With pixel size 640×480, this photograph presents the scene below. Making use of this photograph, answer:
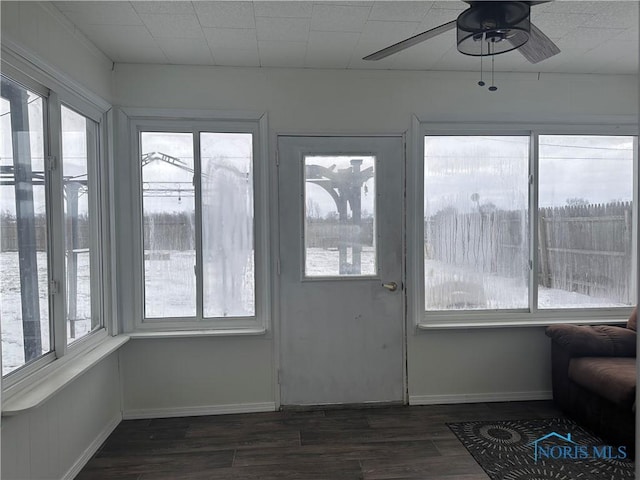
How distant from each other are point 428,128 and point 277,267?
1.60 m

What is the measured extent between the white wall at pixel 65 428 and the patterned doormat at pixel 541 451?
2346 millimetres

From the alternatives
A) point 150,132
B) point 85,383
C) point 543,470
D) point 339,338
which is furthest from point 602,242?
point 85,383

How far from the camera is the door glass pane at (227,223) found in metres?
3.19

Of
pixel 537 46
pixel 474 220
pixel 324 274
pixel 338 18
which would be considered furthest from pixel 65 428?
pixel 537 46

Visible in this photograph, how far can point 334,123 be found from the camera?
10.6ft

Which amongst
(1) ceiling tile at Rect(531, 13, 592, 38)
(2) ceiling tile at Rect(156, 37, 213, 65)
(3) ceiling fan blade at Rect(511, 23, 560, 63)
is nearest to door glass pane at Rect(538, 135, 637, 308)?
(1) ceiling tile at Rect(531, 13, 592, 38)

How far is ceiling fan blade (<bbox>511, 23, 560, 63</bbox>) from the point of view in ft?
6.46

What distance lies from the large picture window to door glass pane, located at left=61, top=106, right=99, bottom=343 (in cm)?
42

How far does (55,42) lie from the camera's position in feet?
7.51

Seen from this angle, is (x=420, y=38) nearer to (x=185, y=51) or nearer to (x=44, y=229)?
(x=185, y=51)

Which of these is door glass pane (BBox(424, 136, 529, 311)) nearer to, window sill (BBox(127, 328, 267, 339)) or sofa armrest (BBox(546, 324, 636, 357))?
sofa armrest (BBox(546, 324, 636, 357))

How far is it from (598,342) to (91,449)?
3.45 metres

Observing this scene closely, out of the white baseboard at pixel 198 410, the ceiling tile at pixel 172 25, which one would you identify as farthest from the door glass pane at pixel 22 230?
the white baseboard at pixel 198 410

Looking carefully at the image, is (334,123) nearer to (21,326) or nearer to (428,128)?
(428,128)
